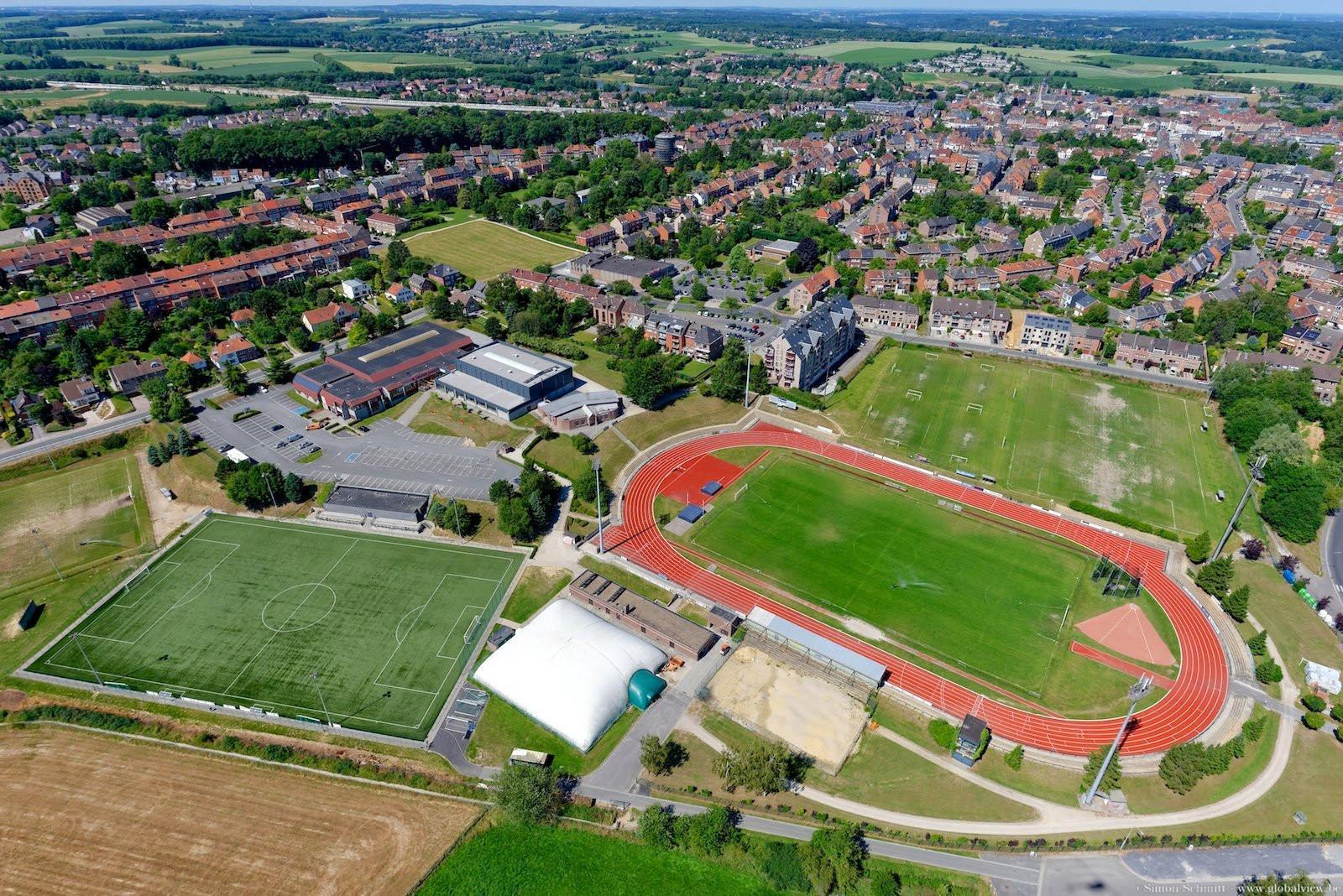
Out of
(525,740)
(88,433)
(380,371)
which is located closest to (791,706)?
(525,740)

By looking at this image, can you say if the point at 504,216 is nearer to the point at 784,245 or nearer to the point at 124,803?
the point at 784,245

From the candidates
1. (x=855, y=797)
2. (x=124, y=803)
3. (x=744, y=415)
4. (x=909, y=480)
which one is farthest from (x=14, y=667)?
(x=909, y=480)

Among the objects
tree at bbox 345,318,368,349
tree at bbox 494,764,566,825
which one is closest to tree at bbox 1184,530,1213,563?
tree at bbox 494,764,566,825

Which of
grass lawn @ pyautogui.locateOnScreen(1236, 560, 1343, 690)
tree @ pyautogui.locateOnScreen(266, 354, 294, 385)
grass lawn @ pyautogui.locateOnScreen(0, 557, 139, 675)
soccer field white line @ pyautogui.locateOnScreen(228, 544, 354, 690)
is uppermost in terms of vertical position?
tree @ pyautogui.locateOnScreen(266, 354, 294, 385)

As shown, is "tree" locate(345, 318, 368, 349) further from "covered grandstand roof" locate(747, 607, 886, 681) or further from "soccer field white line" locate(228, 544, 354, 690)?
"covered grandstand roof" locate(747, 607, 886, 681)

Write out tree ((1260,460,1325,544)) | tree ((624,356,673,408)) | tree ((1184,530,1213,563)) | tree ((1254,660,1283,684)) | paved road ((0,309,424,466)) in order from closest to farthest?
tree ((1254,660,1283,684)) < tree ((1184,530,1213,563)) < tree ((1260,460,1325,544)) < paved road ((0,309,424,466)) < tree ((624,356,673,408))

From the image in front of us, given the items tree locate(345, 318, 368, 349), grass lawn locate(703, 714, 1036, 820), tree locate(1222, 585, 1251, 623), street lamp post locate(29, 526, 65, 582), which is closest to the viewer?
grass lawn locate(703, 714, 1036, 820)
